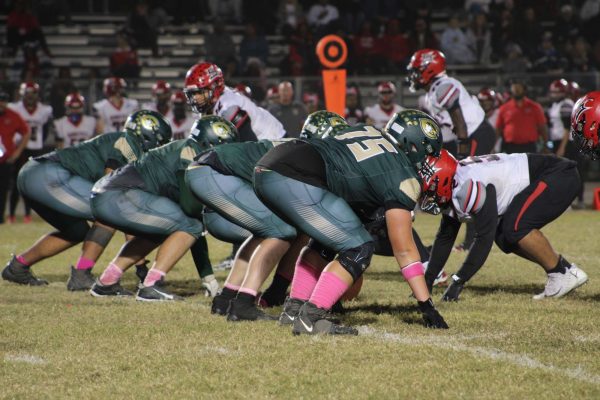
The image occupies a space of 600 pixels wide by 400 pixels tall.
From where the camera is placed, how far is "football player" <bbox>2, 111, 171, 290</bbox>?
7.49 metres

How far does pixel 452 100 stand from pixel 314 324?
173 inches

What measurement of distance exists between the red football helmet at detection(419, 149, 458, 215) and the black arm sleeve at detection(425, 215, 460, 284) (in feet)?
1.26

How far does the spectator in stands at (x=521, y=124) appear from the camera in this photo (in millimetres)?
13664

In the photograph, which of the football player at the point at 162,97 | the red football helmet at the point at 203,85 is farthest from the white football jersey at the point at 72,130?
the red football helmet at the point at 203,85

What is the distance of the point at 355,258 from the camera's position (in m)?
5.17

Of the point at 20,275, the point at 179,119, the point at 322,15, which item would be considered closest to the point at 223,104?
the point at 20,275

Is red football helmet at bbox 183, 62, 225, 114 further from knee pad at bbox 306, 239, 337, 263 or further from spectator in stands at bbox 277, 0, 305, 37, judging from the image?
spectator in stands at bbox 277, 0, 305, 37

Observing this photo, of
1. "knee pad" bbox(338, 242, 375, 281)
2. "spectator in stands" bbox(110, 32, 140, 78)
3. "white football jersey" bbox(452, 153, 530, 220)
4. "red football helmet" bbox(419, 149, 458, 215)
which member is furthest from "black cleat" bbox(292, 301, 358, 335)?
"spectator in stands" bbox(110, 32, 140, 78)

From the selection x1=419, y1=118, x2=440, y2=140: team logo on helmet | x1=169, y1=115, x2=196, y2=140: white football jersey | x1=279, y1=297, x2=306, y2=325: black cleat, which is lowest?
x1=169, y1=115, x2=196, y2=140: white football jersey

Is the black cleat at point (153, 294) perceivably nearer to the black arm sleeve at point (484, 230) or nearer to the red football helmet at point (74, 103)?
the black arm sleeve at point (484, 230)

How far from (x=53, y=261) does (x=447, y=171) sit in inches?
190

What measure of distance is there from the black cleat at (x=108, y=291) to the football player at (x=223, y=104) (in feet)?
6.18

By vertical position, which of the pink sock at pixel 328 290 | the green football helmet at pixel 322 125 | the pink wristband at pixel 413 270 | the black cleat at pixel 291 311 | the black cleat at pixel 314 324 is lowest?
the black cleat at pixel 291 311

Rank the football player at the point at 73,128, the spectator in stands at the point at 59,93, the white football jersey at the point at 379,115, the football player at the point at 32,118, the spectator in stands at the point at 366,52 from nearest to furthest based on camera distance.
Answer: the football player at the point at 32,118 → the football player at the point at 73,128 → the white football jersey at the point at 379,115 → the spectator in stands at the point at 59,93 → the spectator in stands at the point at 366,52
